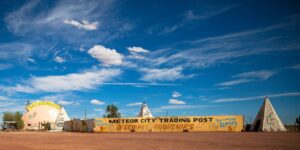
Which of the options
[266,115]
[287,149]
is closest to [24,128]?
[266,115]

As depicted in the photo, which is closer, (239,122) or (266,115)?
(266,115)

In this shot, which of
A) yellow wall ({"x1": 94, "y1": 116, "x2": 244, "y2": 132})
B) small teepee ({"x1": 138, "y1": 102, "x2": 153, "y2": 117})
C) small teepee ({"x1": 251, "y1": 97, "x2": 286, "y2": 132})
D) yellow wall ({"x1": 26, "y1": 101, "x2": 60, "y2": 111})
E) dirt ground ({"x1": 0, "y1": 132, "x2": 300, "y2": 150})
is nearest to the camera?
dirt ground ({"x1": 0, "y1": 132, "x2": 300, "y2": 150})

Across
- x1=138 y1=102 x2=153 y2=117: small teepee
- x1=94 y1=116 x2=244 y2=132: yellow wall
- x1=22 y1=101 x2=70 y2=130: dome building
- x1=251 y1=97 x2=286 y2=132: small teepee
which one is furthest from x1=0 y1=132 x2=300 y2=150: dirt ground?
x1=22 y1=101 x2=70 y2=130: dome building

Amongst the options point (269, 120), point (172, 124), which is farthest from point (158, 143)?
point (172, 124)

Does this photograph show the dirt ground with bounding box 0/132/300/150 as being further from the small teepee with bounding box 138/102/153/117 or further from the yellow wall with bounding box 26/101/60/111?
the yellow wall with bounding box 26/101/60/111

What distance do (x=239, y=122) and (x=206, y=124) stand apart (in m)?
5.92

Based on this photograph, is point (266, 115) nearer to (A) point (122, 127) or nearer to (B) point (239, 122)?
(B) point (239, 122)

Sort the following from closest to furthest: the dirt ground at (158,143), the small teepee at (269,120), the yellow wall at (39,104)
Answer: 1. the dirt ground at (158,143)
2. the small teepee at (269,120)
3. the yellow wall at (39,104)

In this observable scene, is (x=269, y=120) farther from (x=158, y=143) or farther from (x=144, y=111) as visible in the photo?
(x=158, y=143)

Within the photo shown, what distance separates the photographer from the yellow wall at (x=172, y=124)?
5603 cm

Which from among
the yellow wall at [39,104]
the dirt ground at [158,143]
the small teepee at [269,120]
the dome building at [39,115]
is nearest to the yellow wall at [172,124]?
the small teepee at [269,120]

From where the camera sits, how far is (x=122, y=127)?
6009 centimetres

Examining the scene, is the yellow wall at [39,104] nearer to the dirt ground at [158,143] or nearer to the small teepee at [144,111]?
the small teepee at [144,111]

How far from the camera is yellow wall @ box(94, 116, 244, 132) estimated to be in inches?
2206
